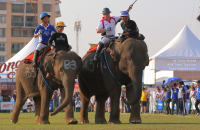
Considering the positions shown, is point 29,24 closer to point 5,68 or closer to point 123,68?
point 5,68

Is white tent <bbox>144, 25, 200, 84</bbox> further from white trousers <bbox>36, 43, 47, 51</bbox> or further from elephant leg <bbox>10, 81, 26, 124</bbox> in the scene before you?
white trousers <bbox>36, 43, 47, 51</bbox>

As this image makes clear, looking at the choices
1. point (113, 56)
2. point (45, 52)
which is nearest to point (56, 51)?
point (45, 52)

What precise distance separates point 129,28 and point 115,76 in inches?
69.0

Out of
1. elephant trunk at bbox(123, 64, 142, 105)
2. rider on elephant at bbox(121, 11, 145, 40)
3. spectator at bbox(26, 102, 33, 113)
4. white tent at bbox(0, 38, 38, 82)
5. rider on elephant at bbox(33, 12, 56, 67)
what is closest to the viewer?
elephant trunk at bbox(123, 64, 142, 105)

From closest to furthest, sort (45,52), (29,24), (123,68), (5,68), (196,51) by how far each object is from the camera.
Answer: (123,68)
(45,52)
(196,51)
(5,68)
(29,24)

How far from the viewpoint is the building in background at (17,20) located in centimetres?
11550

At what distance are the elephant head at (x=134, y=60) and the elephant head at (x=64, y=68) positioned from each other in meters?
1.57

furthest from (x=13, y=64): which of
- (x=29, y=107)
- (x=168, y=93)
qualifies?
(x=168, y=93)

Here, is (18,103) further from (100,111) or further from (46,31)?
(100,111)

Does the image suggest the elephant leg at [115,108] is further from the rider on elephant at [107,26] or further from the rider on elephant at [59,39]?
the rider on elephant at [59,39]

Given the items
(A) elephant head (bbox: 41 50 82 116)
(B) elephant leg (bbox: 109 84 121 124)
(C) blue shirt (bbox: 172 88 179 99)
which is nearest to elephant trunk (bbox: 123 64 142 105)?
(B) elephant leg (bbox: 109 84 121 124)

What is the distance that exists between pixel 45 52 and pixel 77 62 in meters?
1.66

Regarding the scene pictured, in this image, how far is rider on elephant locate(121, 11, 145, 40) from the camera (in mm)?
18594

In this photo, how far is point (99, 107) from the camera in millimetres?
19875
